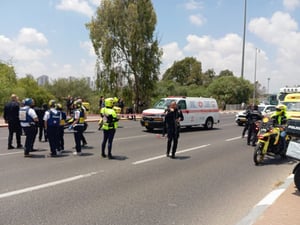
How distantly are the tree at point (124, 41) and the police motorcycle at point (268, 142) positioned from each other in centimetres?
2670

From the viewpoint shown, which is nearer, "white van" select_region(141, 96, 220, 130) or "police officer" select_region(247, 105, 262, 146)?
"police officer" select_region(247, 105, 262, 146)

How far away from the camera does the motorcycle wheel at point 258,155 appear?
9.54 metres

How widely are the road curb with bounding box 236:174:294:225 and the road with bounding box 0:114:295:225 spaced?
0.14 m

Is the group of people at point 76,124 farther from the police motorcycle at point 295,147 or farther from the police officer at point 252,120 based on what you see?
the police officer at point 252,120

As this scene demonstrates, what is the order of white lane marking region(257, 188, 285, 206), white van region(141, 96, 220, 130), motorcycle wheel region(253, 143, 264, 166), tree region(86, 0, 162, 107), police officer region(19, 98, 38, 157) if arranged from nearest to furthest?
white lane marking region(257, 188, 285, 206), motorcycle wheel region(253, 143, 264, 166), police officer region(19, 98, 38, 157), white van region(141, 96, 220, 130), tree region(86, 0, 162, 107)

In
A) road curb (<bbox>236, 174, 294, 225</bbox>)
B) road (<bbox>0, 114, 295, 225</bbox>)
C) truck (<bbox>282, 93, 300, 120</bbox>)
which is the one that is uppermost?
truck (<bbox>282, 93, 300, 120</bbox>)

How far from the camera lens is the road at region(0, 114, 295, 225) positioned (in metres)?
5.07

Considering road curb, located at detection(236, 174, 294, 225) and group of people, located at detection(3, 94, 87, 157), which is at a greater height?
group of people, located at detection(3, 94, 87, 157)

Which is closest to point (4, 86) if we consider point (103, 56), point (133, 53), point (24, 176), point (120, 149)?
point (103, 56)

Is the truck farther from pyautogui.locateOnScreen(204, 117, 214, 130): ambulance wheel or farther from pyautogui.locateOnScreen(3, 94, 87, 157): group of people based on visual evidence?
pyautogui.locateOnScreen(3, 94, 87, 157): group of people

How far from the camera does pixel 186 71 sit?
9288cm

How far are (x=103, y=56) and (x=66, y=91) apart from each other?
124ft

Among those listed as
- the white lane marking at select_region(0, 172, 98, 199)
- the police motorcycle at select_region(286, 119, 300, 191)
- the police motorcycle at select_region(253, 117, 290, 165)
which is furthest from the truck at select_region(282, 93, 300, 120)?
the white lane marking at select_region(0, 172, 98, 199)

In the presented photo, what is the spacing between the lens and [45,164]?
28.9 feet
